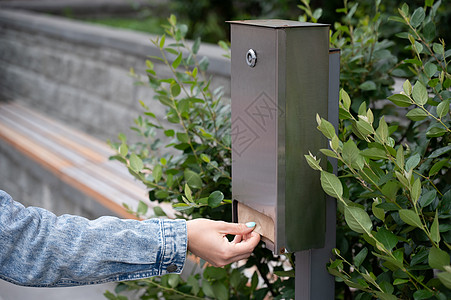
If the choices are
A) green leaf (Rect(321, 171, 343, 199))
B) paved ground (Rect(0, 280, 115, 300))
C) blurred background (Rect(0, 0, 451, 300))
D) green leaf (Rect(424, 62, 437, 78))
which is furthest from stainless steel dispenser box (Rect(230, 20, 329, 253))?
paved ground (Rect(0, 280, 115, 300))

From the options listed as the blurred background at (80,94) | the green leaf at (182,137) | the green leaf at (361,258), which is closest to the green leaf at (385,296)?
the green leaf at (361,258)

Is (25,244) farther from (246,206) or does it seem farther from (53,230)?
(246,206)

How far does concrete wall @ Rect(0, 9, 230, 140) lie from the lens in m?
4.27

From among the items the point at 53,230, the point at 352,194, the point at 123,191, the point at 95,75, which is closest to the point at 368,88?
the point at 352,194

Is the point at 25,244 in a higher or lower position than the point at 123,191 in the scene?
higher

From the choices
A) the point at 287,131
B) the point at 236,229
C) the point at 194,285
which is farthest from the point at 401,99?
the point at 194,285

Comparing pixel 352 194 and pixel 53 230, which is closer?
pixel 53 230

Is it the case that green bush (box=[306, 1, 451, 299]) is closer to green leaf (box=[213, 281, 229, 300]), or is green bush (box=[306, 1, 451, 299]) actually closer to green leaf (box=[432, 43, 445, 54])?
green leaf (box=[432, 43, 445, 54])

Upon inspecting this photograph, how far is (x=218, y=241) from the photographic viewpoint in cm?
140

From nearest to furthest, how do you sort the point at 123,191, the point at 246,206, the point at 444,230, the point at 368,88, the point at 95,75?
the point at 444,230 → the point at 246,206 → the point at 368,88 → the point at 123,191 → the point at 95,75

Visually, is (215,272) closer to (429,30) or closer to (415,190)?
(415,190)

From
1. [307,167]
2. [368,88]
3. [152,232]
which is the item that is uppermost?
[368,88]

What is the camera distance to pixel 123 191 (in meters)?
3.68

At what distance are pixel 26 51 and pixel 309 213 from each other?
5113mm
